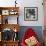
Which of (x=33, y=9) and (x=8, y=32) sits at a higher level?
(x=33, y=9)

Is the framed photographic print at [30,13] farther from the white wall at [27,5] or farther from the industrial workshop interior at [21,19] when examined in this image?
the white wall at [27,5]

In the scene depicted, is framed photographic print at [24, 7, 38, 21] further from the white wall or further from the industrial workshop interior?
the white wall

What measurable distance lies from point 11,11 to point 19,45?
4.35 feet

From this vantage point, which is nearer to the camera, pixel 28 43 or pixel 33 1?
pixel 28 43

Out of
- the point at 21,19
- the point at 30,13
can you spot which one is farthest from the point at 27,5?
the point at 21,19

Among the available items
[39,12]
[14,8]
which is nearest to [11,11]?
[14,8]

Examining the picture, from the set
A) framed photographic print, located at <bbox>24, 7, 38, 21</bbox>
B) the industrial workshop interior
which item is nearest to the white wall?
the industrial workshop interior

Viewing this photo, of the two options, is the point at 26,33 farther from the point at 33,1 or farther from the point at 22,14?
the point at 33,1

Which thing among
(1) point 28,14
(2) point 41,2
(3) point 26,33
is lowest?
(3) point 26,33

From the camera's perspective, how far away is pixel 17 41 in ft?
19.7

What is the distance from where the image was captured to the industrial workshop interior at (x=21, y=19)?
6086mm

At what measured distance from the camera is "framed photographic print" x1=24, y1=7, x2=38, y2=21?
6254 mm

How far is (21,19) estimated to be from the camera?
Answer: 6270 mm

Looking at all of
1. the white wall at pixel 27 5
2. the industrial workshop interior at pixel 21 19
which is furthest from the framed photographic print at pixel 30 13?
the white wall at pixel 27 5
